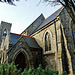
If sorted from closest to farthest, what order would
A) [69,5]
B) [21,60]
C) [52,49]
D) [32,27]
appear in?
[69,5] < [21,60] < [52,49] < [32,27]

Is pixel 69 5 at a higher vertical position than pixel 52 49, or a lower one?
higher

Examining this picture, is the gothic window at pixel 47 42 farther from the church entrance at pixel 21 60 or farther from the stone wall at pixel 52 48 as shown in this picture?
the church entrance at pixel 21 60

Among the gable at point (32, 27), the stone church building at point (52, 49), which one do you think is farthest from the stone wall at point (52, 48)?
the gable at point (32, 27)

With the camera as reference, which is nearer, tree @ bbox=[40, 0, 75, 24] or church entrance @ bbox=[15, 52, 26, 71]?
tree @ bbox=[40, 0, 75, 24]

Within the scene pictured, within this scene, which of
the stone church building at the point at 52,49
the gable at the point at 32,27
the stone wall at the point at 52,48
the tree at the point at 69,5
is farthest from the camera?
the gable at the point at 32,27

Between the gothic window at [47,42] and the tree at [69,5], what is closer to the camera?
the tree at [69,5]

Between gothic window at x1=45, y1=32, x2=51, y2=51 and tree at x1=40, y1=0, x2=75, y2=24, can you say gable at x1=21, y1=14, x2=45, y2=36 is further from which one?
tree at x1=40, y1=0, x2=75, y2=24

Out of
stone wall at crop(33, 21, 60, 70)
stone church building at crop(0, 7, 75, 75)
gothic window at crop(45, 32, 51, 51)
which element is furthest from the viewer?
gothic window at crop(45, 32, 51, 51)

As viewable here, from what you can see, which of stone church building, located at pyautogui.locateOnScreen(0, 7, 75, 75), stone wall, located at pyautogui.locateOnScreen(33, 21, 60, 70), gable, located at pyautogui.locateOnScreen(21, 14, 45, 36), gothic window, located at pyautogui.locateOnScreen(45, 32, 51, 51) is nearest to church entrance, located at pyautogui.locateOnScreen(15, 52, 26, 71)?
stone church building, located at pyautogui.locateOnScreen(0, 7, 75, 75)

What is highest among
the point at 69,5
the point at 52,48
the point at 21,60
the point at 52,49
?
the point at 69,5

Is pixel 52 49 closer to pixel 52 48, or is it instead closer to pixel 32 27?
pixel 52 48

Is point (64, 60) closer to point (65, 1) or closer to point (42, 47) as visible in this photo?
point (42, 47)

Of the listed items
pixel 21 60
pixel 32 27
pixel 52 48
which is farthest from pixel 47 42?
pixel 32 27

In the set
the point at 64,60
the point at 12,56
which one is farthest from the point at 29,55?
the point at 64,60
